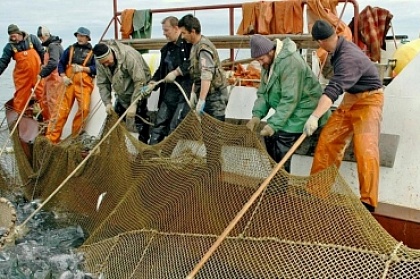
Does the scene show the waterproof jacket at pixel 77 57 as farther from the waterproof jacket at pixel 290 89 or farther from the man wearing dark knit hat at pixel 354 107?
the man wearing dark knit hat at pixel 354 107

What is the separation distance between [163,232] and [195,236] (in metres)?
0.45

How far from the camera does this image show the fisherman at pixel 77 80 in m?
8.38

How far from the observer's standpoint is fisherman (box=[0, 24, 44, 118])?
9.85 meters

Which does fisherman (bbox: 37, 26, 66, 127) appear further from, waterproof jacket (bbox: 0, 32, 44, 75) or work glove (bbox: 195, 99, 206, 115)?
work glove (bbox: 195, 99, 206, 115)

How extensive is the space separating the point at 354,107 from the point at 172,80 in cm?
243

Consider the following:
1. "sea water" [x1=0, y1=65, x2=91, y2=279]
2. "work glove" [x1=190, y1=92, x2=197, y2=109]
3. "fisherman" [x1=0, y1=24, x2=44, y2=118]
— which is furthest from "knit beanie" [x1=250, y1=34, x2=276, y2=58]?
"fisherman" [x1=0, y1=24, x2=44, y2=118]

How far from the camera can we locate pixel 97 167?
21.4 ft

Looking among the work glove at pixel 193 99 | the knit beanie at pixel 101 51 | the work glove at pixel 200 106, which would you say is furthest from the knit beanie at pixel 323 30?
the knit beanie at pixel 101 51

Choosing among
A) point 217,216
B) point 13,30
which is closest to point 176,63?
point 217,216

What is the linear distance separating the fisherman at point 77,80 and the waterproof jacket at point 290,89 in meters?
4.07

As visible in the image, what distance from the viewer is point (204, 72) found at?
5910 mm

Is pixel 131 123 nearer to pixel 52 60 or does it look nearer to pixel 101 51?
pixel 101 51

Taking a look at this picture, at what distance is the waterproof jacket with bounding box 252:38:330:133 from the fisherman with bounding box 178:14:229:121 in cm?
87

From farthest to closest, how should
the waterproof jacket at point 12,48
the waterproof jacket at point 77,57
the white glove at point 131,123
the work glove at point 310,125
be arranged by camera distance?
the waterproof jacket at point 12,48 < the waterproof jacket at point 77,57 < the white glove at point 131,123 < the work glove at point 310,125
